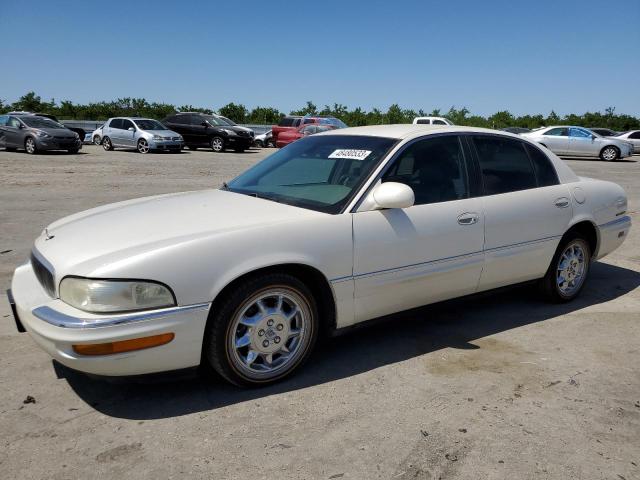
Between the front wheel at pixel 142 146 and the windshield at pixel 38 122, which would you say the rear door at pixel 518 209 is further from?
the front wheel at pixel 142 146

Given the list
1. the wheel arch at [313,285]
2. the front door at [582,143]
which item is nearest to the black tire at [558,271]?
Result: the wheel arch at [313,285]

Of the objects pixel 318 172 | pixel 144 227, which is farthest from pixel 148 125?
pixel 144 227

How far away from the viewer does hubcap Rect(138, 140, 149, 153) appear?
71.4ft

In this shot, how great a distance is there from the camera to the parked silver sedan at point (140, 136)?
21.6m

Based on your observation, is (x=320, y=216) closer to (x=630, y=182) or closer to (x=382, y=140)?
(x=382, y=140)

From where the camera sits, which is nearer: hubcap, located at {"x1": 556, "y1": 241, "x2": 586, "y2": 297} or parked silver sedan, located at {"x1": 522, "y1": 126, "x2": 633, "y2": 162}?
hubcap, located at {"x1": 556, "y1": 241, "x2": 586, "y2": 297}

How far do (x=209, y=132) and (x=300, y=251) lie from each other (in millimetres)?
21916

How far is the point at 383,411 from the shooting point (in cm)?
304

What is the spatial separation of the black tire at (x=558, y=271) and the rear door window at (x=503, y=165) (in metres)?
0.62

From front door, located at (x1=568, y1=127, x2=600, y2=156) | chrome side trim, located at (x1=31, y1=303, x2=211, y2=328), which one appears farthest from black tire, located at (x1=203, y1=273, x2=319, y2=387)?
front door, located at (x1=568, y1=127, x2=600, y2=156)

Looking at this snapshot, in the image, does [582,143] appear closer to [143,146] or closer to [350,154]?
[143,146]

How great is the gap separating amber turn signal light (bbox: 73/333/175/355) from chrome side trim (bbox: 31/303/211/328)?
9 cm

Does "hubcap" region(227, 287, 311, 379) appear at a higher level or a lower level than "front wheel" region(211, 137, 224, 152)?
lower

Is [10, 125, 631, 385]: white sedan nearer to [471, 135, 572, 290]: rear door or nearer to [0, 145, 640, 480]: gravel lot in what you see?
[471, 135, 572, 290]: rear door
